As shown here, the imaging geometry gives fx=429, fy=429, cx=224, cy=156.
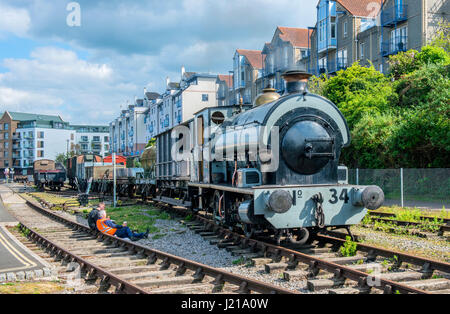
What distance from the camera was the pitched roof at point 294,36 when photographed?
4575 cm

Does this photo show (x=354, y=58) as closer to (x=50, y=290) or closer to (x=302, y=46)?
(x=302, y=46)

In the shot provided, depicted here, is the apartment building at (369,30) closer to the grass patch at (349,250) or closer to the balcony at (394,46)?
the balcony at (394,46)

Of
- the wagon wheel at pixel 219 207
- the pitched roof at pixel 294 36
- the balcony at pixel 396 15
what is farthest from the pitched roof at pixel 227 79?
the wagon wheel at pixel 219 207

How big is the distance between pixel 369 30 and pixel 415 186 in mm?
19238

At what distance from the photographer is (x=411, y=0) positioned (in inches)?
1173

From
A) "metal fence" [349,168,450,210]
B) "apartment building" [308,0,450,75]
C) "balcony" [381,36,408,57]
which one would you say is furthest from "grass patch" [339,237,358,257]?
"balcony" [381,36,408,57]

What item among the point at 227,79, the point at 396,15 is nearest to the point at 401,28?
the point at 396,15

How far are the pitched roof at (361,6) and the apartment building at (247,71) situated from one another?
55.1 ft

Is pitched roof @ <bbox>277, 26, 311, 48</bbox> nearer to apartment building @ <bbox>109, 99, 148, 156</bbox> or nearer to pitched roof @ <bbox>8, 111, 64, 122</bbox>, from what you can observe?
apartment building @ <bbox>109, 99, 148, 156</bbox>

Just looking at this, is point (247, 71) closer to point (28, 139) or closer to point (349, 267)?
point (349, 267)

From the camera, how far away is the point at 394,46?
101 feet

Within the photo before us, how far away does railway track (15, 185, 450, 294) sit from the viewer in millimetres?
6000
